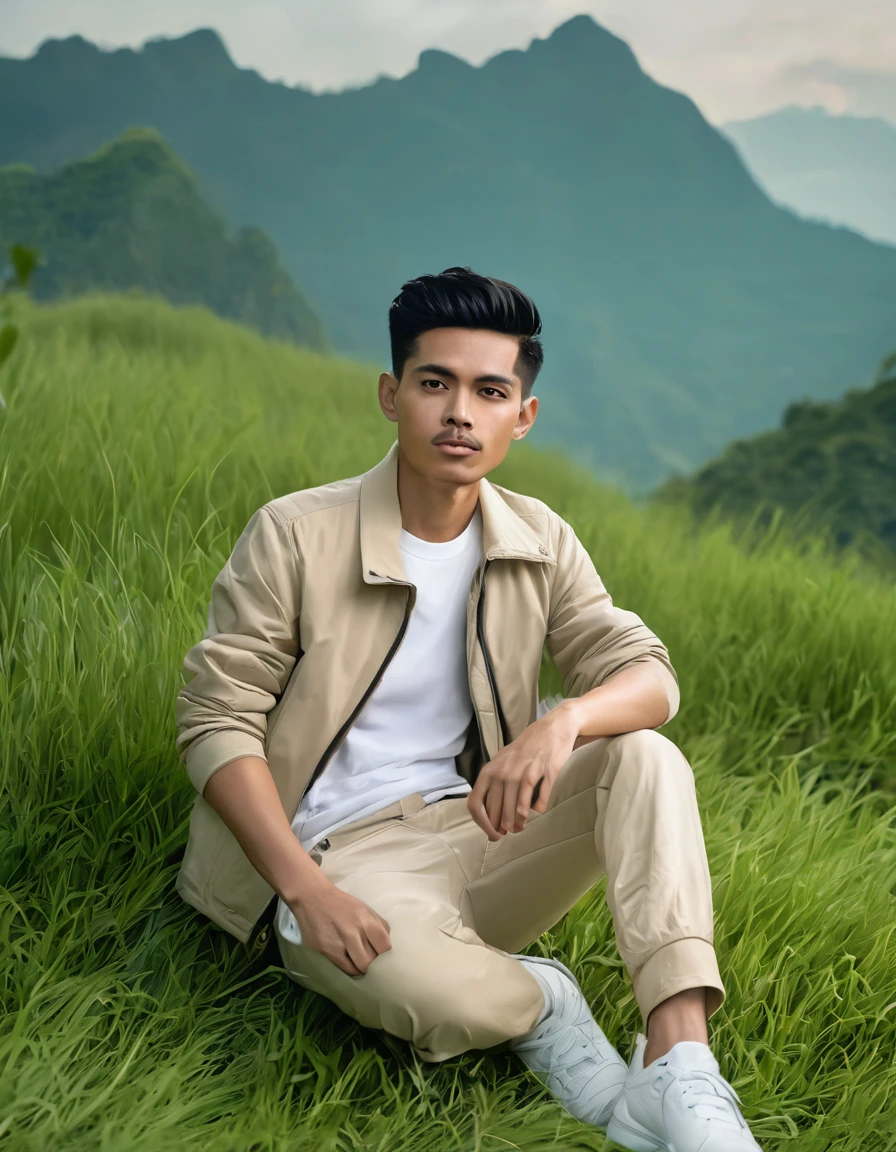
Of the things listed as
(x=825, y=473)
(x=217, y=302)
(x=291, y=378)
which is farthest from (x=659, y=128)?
(x=291, y=378)

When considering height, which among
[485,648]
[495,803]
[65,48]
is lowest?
[495,803]

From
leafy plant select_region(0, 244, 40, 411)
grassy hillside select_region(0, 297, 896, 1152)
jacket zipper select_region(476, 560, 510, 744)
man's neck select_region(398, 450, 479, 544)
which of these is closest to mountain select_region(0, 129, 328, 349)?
grassy hillside select_region(0, 297, 896, 1152)

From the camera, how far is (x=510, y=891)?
1936 millimetres

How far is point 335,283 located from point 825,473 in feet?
23.9

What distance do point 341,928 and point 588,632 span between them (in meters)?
0.73

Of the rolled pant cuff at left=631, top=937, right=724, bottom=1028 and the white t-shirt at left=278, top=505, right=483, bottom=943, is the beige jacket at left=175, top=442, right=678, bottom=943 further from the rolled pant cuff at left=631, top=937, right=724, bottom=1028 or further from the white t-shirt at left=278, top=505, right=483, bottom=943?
the rolled pant cuff at left=631, top=937, right=724, bottom=1028

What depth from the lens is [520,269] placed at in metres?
14.7

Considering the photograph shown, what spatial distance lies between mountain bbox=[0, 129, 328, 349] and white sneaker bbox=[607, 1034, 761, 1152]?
13006 millimetres

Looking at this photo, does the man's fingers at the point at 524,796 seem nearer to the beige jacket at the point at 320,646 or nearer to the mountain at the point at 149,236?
the beige jacket at the point at 320,646

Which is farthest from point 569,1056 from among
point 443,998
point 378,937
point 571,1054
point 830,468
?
point 830,468

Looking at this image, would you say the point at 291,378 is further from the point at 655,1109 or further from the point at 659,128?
the point at 659,128

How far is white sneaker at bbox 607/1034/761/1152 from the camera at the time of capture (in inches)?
58.4

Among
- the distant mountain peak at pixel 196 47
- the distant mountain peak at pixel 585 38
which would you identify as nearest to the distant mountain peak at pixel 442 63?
the distant mountain peak at pixel 585 38

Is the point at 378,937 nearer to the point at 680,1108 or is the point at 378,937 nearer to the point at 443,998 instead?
the point at 443,998
